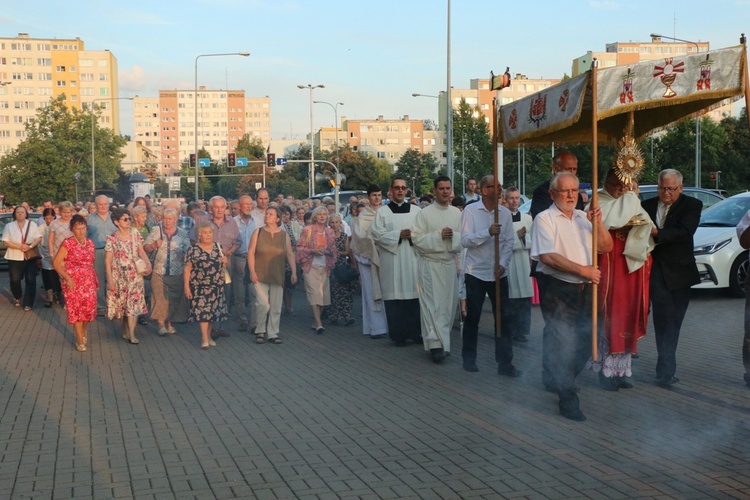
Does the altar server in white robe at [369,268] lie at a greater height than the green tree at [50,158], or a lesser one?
lesser

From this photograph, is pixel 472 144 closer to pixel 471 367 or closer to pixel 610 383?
pixel 471 367

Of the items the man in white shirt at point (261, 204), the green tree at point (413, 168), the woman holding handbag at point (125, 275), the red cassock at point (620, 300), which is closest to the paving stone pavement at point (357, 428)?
the red cassock at point (620, 300)

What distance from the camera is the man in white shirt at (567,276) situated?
7.02 metres

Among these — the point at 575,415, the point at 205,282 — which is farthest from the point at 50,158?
the point at 575,415

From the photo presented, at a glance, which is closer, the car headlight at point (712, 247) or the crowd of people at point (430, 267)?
the crowd of people at point (430, 267)

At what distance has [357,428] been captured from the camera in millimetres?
6934

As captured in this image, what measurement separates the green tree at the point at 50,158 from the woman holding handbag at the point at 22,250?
154 feet

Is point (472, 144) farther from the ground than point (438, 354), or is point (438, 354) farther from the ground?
point (472, 144)

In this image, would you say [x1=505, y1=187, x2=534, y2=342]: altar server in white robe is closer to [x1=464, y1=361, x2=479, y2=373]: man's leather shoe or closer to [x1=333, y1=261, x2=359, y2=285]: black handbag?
[x1=464, y1=361, x2=479, y2=373]: man's leather shoe

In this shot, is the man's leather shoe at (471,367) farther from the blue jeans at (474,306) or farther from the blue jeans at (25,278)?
the blue jeans at (25,278)

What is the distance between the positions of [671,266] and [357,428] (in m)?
3.33

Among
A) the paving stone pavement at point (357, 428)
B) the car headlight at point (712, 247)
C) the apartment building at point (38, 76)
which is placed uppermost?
the apartment building at point (38, 76)

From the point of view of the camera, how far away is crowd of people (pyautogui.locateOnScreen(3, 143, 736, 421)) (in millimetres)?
7195

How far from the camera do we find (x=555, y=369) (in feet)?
23.5
